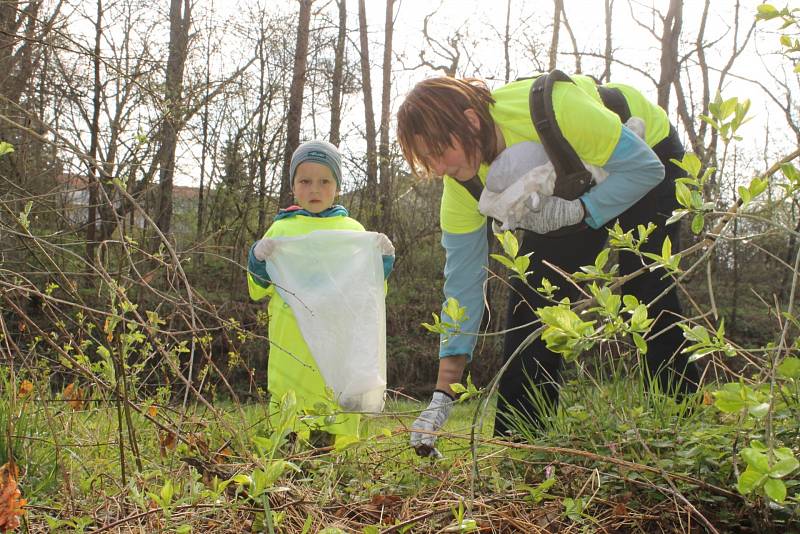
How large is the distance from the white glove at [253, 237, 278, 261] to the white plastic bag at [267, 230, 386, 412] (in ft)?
0.08

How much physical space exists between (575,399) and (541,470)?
46 cm

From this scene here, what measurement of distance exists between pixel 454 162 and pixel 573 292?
75cm

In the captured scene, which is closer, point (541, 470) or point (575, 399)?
point (541, 470)

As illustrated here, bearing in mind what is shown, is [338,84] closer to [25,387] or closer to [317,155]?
[317,155]

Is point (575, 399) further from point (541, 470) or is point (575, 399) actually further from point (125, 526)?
point (125, 526)

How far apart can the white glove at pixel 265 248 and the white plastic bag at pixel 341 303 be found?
0.02 meters

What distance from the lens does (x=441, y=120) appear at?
251 centimetres

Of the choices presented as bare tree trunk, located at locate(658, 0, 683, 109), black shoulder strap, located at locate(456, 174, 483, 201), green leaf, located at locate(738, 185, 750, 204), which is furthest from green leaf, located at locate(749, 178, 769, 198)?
bare tree trunk, located at locate(658, 0, 683, 109)

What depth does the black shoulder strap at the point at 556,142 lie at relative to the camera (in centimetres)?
253

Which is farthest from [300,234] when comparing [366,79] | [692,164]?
[366,79]

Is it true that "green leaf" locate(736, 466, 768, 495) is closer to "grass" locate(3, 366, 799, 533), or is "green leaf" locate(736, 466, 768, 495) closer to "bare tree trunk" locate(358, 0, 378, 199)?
"grass" locate(3, 366, 799, 533)

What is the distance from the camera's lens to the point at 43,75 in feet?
25.9

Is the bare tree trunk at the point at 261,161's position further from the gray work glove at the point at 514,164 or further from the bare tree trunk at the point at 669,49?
the gray work glove at the point at 514,164

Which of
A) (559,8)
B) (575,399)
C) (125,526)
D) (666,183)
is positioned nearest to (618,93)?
(666,183)
